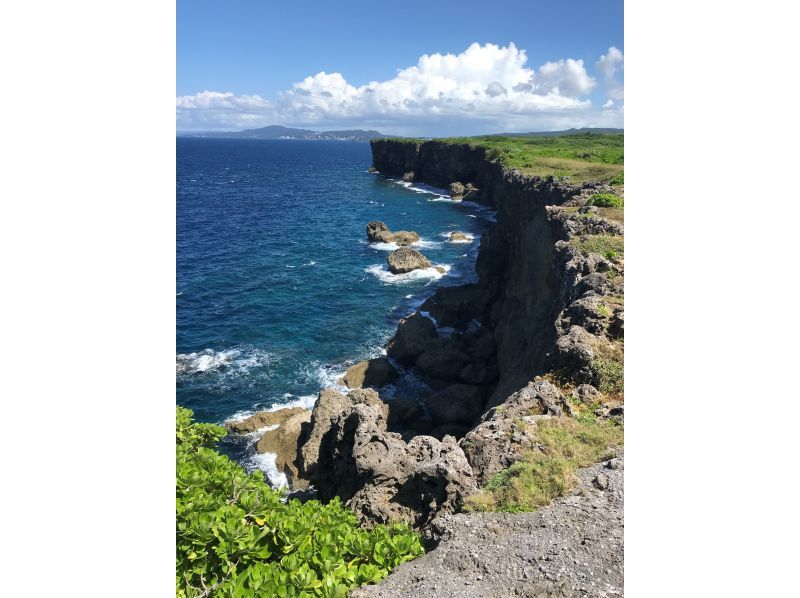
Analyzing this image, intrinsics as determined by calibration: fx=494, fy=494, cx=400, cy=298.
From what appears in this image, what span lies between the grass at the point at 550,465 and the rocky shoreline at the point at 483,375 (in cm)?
42

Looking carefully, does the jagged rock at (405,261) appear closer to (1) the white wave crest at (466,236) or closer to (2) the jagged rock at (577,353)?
(1) the white wave crest at (466,236)

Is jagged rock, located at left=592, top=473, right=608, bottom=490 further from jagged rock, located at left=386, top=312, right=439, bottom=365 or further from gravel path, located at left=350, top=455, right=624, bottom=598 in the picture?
jagged rock, located at left=386, top=312, right=439, bottom=365

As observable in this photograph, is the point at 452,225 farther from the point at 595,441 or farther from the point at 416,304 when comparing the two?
the point at 595,441

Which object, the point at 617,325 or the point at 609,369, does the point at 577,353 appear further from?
the point at 617,325

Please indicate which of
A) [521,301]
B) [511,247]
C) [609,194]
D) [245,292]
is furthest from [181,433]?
[245,292]

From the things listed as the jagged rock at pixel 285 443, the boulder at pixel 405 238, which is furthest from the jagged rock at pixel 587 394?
the boulder at pixel 405 238

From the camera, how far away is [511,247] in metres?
48.0

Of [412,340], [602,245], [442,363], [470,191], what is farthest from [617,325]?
[470,191]

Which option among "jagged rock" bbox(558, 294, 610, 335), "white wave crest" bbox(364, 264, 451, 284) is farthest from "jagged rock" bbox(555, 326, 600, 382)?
"white wave crest" bbox(364, 264, 451, 284)

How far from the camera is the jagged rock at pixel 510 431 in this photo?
1292cm

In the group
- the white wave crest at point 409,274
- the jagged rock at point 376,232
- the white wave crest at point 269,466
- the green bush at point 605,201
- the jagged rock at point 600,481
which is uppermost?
the green bush at point 605,201

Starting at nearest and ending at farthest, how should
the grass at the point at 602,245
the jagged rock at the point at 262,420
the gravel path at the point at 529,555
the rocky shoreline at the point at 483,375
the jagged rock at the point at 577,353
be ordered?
the gravel path at the point at 529,555 < the rocky shoreline at the point at 483,375 < the jagged rock at the point at 577,353 < the grass at the point at 602,245 < the jagged rock at the point at 262,420

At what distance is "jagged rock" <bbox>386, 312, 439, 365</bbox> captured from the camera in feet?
128

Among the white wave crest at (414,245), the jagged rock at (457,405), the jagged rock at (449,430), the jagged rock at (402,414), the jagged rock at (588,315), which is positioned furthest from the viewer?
the white wave crest at (414,245)
